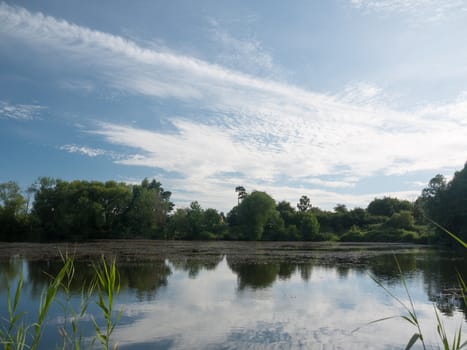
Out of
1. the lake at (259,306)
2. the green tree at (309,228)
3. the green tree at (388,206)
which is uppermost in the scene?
the green tree at (388,206)

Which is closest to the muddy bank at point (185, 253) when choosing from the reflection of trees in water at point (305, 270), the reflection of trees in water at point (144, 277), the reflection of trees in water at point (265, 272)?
the reflection of trees in water at point (305, 270)

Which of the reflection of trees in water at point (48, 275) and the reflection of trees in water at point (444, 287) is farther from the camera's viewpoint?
the reflection of trees in water at point (48, 275)

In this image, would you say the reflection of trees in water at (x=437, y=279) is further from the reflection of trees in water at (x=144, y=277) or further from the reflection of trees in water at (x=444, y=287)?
the reflection of trees in water at (x=144, y=277)

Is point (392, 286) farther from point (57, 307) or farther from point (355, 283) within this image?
point (57, 307)

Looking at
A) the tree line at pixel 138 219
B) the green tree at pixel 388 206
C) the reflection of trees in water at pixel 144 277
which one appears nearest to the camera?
the reflection of trees in water at pixel 144 277

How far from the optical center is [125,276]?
19.3 meters

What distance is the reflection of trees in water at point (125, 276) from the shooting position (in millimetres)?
16078

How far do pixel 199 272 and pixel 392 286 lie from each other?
34.6 ft

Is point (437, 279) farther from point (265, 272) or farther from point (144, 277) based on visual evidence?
point (144, 277)

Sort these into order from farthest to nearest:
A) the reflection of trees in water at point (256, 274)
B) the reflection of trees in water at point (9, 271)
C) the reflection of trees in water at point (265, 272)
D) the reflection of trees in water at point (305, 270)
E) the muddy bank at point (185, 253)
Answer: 1. the muddy bank at point (185, 253)
2. the reflection of trees in water at point (305, 270)
3. the reflection of trees in water at point (265, 272)
4. the reflection of trees in water at point (256, 274)
5. the reflection of trees in water at point (9, 271)

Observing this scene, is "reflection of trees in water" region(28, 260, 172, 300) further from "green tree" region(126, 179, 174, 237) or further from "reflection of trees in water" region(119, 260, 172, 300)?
"green tree" region(126, 179, 174, 237)

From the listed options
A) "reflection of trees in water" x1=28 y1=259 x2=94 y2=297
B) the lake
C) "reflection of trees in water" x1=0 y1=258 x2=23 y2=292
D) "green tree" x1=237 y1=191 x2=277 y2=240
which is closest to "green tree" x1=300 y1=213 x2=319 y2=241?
"green tree" x1=237 y1=191 x2=277 y2=240

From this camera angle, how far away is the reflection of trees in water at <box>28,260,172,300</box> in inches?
633

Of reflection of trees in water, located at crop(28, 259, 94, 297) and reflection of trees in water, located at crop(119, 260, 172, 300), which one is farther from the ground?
reflection of trees in water, located at crop(28, 259, 94, 297)
